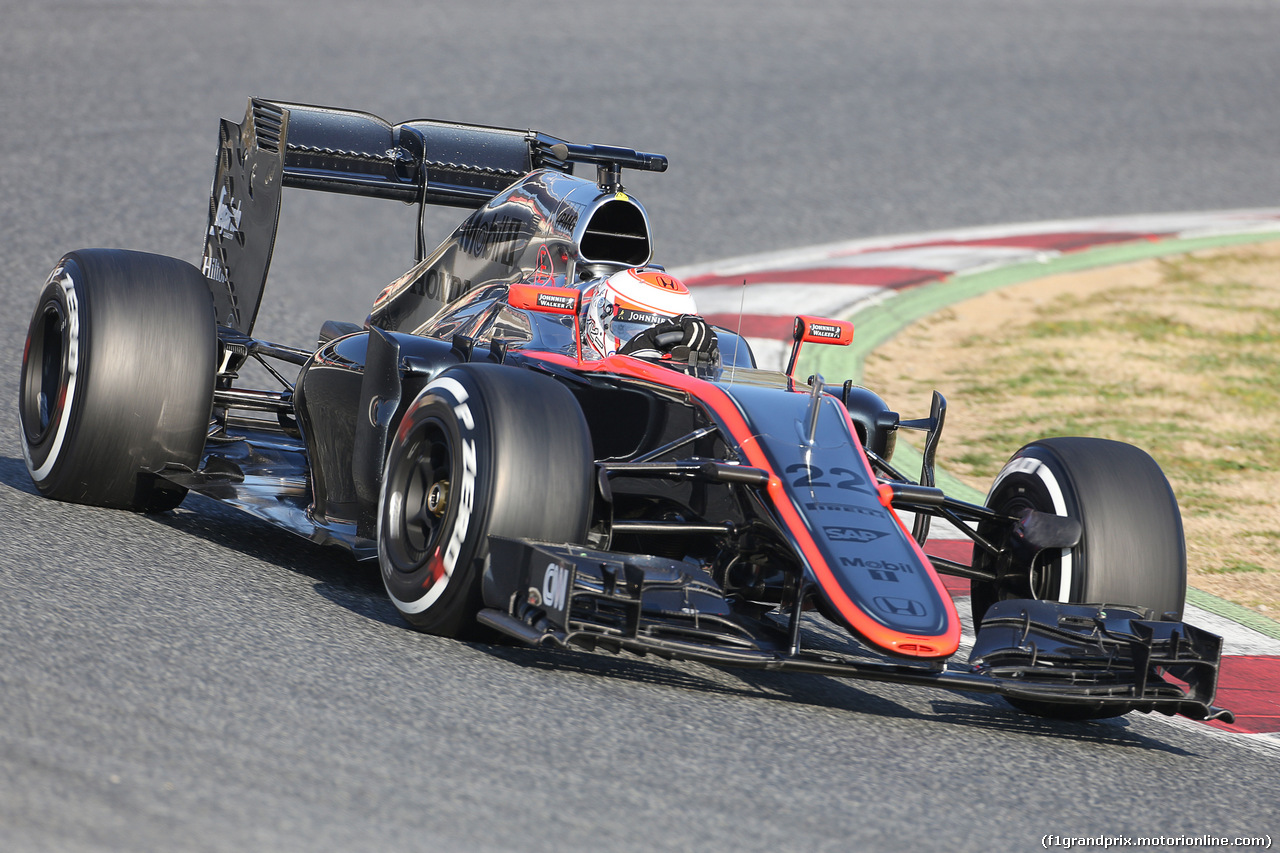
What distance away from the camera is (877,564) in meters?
4.51

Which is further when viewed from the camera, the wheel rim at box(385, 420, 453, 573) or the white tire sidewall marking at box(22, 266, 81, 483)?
the white tire sidewall marking at box(22, 266, 81, 483)

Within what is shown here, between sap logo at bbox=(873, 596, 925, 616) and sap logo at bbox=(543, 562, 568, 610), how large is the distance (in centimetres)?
88

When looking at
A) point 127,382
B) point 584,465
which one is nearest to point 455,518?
point 584,465

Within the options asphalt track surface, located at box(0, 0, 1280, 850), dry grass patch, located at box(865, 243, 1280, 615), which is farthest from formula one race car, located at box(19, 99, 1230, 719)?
dry grass patch, located at box(865, 243, 1280, 615)

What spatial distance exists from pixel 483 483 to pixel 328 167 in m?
2.73

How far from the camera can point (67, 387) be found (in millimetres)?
5730

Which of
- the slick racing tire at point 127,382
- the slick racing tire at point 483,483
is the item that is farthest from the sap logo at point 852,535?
the slick racing tire at point 127,382

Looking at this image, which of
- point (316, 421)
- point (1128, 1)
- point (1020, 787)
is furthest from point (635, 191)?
point (1128, 1)

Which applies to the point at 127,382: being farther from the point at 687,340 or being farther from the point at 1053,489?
the point at 1053,489

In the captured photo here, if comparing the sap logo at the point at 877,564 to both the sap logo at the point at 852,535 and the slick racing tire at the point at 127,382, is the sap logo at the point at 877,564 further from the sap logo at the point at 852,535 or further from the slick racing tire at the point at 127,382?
the slick racing tire at the point at 127,382

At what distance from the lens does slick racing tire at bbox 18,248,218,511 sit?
5.67 meters

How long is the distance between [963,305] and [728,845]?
345 inches

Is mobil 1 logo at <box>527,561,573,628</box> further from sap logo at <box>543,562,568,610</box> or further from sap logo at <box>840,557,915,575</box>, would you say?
sap logo at <box>840,557,915,575</box>

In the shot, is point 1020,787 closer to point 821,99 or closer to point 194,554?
point 194,554
